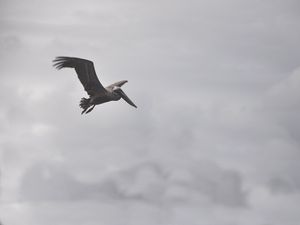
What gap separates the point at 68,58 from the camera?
89688 mm

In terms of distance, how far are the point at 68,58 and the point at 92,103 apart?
4.53 m

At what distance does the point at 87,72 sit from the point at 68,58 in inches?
108

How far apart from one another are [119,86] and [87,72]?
4481mm

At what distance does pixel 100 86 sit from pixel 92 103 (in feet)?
7.11

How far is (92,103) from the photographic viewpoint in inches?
3561

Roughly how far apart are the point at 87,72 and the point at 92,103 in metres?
3.08

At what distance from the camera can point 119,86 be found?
94938 millimetres

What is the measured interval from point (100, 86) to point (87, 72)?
1719 millimetres

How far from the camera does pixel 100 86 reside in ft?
301

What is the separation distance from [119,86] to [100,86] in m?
3.52
